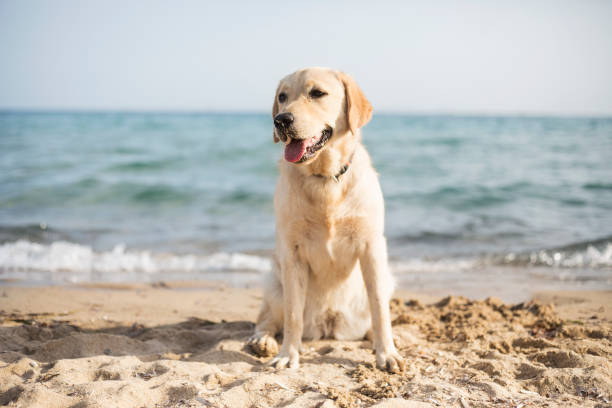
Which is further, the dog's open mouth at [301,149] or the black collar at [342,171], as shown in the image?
the black collar at [342,171]

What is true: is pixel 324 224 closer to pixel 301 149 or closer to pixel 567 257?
pixel 301 149

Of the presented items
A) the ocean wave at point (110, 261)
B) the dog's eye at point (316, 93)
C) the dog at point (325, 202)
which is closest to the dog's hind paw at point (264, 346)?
the dog at point (325, 202)

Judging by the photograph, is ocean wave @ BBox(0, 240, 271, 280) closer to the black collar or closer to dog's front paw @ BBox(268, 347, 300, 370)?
dog's front paw @ BBox(268, 347, 300, 370)

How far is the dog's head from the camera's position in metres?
2.82

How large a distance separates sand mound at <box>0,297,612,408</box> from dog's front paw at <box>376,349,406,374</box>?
2.9 inches

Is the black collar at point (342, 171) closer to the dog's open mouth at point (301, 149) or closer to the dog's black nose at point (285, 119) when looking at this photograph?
the dog's open mouth at point (301, 149)

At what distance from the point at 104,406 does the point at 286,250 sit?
1354 mm

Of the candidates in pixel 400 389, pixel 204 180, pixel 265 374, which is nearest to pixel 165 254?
pixel 265 374

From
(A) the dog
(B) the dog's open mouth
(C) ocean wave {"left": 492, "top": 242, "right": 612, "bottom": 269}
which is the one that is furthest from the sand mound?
(C) ocean wave {"left": 492, "top": 242, "right": 612, "bottom": 269}

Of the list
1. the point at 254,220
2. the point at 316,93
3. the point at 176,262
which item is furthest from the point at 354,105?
the point at 254,220

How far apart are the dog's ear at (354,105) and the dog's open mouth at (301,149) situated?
0.26 m

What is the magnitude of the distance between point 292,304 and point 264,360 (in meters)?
0.46

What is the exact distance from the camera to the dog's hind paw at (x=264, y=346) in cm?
331

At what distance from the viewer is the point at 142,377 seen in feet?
9.09
